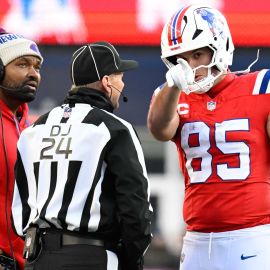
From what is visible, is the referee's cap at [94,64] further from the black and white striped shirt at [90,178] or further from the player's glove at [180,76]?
the player's glove at [180,76]

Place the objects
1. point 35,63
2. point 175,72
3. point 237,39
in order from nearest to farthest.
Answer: point 175,72 → point 35,63 → point 237,39

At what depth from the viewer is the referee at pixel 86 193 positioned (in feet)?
14.3

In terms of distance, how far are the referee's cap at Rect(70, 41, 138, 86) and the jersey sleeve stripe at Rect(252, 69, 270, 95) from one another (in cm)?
60

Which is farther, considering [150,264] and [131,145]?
[150,264]

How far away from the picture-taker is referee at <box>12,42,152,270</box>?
4.34 m

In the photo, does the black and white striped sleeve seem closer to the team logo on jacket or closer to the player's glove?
the team logo on jacket

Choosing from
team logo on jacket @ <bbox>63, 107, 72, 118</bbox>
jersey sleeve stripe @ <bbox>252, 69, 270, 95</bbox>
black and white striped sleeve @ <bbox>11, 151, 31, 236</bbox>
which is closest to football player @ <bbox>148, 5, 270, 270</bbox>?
jersey sleeve stripe @ <bbox>252, 69, 270, 95</bbox>

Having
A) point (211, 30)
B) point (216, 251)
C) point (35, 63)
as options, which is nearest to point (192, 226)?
point (216, 251)

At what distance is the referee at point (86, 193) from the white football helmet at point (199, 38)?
0.40 m

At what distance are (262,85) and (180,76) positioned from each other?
495 millimetres

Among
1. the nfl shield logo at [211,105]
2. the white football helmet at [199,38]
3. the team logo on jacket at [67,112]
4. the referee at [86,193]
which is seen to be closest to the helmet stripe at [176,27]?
the white football helmet at [199,38]

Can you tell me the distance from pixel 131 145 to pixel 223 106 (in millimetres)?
516

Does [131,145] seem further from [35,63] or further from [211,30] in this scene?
[35,63]

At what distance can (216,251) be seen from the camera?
455cm
